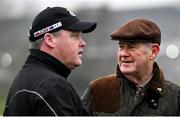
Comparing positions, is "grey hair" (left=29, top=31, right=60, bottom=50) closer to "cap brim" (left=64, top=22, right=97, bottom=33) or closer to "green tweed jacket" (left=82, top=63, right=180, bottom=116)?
"cap brim" (left=64, top=22, right=97, bottom=33)

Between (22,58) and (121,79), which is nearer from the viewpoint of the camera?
(121,79)

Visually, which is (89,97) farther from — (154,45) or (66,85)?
(66,85)

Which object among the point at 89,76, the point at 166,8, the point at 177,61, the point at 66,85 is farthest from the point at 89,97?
the point at 166,8

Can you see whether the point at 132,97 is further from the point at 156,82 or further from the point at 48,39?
the point at 48,39

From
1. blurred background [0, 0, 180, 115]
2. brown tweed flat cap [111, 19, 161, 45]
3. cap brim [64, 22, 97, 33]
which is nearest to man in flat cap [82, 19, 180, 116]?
brown tweed flat cap [111, 19, 161, 45]

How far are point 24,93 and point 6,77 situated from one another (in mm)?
20198

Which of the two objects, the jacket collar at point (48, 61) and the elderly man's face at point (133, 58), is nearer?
the jacket collar at point (48, 61)

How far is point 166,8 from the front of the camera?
32.9m

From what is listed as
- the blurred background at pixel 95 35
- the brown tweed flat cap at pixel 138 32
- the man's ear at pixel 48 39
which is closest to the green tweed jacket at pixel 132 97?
the brown tweed flat cap at pixel 138 32

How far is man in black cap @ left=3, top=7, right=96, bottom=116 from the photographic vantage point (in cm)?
436

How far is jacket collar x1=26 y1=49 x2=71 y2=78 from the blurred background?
16176 millimetres

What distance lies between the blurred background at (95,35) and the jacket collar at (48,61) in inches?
637

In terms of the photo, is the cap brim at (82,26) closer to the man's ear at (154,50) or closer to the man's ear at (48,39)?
the man's ear at (48,39)

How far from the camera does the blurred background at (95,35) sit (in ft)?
77.4
